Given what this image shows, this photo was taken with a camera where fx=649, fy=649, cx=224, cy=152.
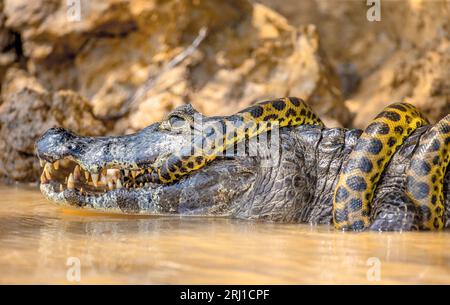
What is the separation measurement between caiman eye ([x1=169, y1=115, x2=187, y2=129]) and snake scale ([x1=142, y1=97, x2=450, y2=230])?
0.22 m

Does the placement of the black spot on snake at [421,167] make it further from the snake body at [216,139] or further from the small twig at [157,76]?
the small twig at [157,76]

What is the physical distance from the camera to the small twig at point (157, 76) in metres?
9.45

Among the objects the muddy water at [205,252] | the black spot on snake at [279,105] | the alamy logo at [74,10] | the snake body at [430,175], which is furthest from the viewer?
the alamy logo at [74,10]

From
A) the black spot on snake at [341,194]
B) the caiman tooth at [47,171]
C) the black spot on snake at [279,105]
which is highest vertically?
the black spot on snake at [279,105]

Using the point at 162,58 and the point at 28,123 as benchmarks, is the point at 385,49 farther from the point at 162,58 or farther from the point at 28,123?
the point at 28,123

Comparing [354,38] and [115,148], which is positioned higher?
[354,38]

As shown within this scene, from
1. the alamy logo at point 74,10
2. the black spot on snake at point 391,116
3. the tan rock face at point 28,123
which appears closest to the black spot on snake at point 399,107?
the black spot on snake at point 391,116

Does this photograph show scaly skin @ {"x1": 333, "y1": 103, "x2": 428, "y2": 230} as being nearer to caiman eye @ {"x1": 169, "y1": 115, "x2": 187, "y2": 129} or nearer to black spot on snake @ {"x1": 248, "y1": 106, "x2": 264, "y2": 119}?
black spot on snake @ {"x1": 248, "y1": 106, "x2": 264, "y2": 119}

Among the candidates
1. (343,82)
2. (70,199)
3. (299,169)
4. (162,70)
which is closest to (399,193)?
(299,169)

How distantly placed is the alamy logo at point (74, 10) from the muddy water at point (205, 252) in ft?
15.8

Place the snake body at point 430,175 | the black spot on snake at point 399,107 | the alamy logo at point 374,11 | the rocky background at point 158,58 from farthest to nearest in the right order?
the alamy logo at point 374,11 < the rocky background at point 158,58 < the black spot on snake at point 399,107 < the snake body at point 430,175
